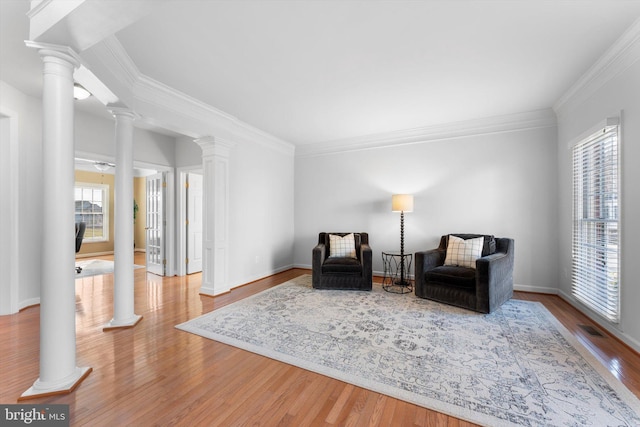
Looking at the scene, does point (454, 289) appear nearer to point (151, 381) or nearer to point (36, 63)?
point (151, 381)

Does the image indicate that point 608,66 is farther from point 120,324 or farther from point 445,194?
point 120,324

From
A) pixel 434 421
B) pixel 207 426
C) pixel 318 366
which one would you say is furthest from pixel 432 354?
pixel 207 426

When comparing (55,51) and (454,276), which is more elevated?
(55,51)

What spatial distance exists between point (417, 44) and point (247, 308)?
11.0ft

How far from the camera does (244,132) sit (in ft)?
14.9

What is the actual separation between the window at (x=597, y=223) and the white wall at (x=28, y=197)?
650 cm

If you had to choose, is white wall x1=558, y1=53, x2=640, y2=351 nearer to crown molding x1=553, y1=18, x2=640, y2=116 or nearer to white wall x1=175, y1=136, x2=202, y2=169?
crown molding x1=553, y1=18, x2=640, y2=116

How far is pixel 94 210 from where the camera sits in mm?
7832

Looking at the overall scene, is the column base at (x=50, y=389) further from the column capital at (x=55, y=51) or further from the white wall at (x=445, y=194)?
the white wall at (x=445, y=194)

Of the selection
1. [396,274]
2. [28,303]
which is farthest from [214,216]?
[396,274]

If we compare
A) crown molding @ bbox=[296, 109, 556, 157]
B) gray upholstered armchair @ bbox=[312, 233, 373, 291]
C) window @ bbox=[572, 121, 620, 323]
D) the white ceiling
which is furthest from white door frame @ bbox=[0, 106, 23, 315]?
window @ bbox=[572, 121, 620, 323]

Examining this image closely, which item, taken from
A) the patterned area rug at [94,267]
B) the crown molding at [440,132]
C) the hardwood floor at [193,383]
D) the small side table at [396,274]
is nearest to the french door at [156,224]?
the patterned area rug at [94,267]

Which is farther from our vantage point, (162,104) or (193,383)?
(162,104)
